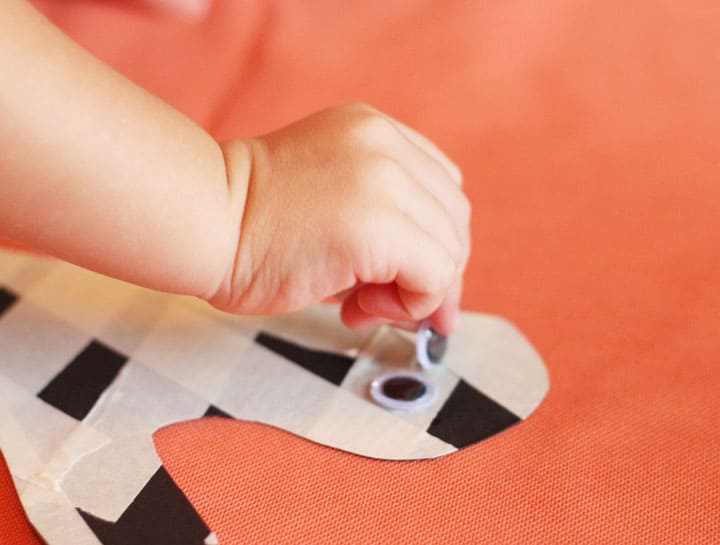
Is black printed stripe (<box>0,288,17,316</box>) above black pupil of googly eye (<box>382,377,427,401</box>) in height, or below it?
below

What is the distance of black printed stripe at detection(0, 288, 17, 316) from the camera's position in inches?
23.1

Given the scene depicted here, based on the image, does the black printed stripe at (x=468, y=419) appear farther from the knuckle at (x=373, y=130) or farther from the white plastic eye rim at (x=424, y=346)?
the knuckle at (x=373, y=130)

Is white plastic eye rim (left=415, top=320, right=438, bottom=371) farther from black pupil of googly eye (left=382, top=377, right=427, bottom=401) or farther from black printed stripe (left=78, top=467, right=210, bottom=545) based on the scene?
black printed stripe (left=78, top=467, right=210, bottom=545)

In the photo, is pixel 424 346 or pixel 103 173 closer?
pixel 103 173

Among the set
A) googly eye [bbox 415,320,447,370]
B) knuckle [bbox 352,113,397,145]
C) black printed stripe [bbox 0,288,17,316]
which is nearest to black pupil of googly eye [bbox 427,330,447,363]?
googly eye [bbox 415,320,447,370]

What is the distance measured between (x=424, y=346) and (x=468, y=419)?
0.06 meters

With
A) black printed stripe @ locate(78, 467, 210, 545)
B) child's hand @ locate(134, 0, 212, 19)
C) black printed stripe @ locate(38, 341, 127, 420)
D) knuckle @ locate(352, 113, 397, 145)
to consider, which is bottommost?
black printed stripe @ locate(38, 341, 127, 420)

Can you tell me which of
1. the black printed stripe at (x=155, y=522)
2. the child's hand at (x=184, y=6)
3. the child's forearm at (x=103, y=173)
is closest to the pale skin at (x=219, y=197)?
the child's forearm at (x=103, y=173)

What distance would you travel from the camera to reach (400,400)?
518 mm

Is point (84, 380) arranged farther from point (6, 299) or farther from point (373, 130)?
point (373, 130)

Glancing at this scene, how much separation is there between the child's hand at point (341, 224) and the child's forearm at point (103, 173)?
0.02 metres

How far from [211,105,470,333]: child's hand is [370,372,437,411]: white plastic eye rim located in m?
0.04

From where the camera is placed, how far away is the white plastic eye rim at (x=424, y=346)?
0.54 m

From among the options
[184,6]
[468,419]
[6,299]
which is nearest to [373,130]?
[468,419]
